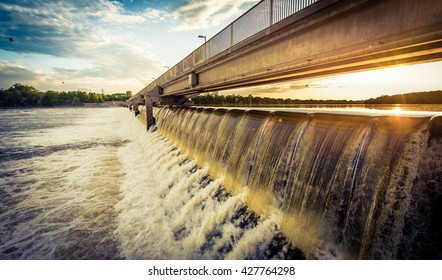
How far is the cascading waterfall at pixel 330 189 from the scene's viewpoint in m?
2.80

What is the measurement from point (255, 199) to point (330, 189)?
83.6 inches

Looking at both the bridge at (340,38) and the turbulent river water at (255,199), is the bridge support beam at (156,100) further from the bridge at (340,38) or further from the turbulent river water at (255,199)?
the bridge at (340,38)

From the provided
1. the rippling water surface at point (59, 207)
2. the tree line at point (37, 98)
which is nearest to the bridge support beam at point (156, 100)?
the rippling water surface at point (59, 207)

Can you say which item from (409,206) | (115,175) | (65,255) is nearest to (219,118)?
(115,175)

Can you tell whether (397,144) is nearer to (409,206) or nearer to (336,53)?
(409,206)

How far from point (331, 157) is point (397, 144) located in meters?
1.02

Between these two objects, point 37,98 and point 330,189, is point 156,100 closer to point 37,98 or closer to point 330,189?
point 330,189

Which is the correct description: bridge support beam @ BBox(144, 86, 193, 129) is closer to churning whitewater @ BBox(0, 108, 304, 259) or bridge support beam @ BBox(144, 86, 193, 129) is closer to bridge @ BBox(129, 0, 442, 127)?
churning whitewater @ BBox(0, 108, 304, 259)

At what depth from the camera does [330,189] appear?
3.75 metres

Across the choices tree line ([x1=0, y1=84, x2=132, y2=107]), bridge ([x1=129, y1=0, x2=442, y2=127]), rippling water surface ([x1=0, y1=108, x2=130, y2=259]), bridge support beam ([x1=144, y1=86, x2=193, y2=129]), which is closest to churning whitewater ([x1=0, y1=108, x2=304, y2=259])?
rippling water surface ([x1=0, y1=108, x2=130, y2=259])

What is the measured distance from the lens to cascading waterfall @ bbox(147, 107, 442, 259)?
2.80 meters

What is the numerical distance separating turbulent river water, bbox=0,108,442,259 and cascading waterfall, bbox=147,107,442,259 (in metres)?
0.02

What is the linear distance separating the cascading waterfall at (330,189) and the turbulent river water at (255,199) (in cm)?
2

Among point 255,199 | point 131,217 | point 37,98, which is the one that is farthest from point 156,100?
point 37,98
